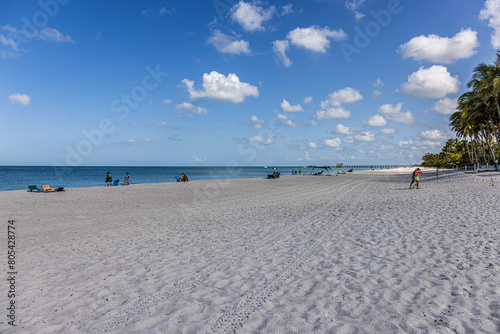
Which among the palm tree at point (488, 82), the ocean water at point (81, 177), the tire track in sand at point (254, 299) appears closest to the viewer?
the tire track in sand at point (254, 299)

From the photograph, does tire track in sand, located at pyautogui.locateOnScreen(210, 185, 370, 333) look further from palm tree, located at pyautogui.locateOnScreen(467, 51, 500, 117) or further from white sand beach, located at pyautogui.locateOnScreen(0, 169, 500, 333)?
palm tree, located at pyautogui.locateOnScreen(467, 51, 500, 117)

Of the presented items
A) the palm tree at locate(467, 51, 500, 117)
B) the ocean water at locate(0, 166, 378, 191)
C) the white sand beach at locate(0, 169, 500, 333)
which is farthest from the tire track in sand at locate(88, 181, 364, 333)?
the ocean water at locate(0, 166, 378, 191)

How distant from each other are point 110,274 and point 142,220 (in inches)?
231

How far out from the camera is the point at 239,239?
764 centimetres

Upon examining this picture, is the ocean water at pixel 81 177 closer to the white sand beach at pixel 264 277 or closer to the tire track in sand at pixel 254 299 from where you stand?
the white sand beach at pixel 264 277

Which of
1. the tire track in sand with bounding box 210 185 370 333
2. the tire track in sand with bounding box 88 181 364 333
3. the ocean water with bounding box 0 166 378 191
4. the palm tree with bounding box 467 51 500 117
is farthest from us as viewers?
the ocean water with bounding box 0 166 378 191

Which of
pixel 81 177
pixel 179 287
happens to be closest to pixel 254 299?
pixel 179 287

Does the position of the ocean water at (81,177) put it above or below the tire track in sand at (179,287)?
above

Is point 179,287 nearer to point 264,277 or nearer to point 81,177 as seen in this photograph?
point 264,277

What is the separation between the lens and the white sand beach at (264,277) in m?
3.54

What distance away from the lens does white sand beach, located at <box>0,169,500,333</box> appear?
354 centimetres

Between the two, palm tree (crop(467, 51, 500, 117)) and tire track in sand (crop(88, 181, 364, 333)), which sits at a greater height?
palm tree (crop(467, 51, 500, 117))

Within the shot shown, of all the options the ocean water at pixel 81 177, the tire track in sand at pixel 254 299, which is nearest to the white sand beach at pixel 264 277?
the tire track in sand at pixel 254 299

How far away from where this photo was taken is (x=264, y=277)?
494 centimetres
